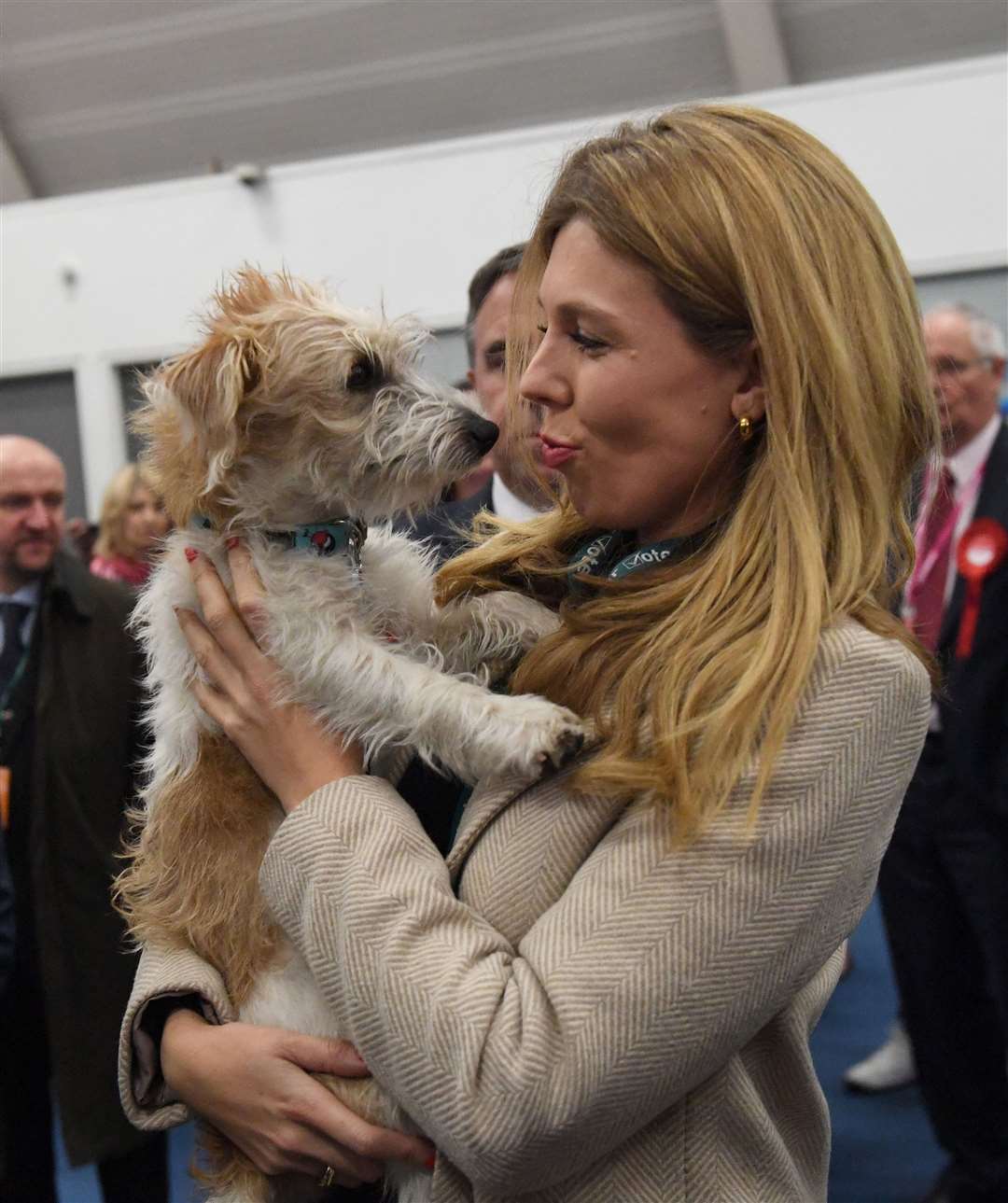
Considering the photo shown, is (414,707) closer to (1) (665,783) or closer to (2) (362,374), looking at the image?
(1) (665,783)

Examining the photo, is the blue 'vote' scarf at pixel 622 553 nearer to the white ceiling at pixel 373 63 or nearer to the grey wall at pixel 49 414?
the white ceiling at pixel 373 63

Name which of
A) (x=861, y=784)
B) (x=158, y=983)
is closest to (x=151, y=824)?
(x=158, y=983)

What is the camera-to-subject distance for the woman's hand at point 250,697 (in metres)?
1.44

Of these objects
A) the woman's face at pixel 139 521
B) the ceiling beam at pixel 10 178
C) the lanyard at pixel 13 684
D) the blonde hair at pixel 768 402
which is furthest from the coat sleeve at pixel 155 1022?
the ceiling beam at pixel 10 178

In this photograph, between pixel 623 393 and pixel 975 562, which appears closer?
pixel 623 393

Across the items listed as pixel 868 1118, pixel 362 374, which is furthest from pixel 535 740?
pixel 868 1118

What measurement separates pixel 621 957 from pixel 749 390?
0.60 m

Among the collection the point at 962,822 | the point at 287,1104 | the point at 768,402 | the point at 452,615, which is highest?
the point at 768,402

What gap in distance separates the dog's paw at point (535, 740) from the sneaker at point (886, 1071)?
3.69 m

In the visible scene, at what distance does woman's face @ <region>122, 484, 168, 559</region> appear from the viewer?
219 inches

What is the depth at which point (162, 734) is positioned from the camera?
5.87ft

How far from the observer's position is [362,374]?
2.08 metres

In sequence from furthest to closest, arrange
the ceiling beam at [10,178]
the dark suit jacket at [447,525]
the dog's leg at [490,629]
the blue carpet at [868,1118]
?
1. the ceiling beam at [10,178]
2. the blue carpet at [868,1118]
3. the dark suit jacket at [447,525]
4. the dog's leg at [490,629]

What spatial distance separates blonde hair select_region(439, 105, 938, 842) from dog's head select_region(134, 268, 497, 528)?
0.72 metres
